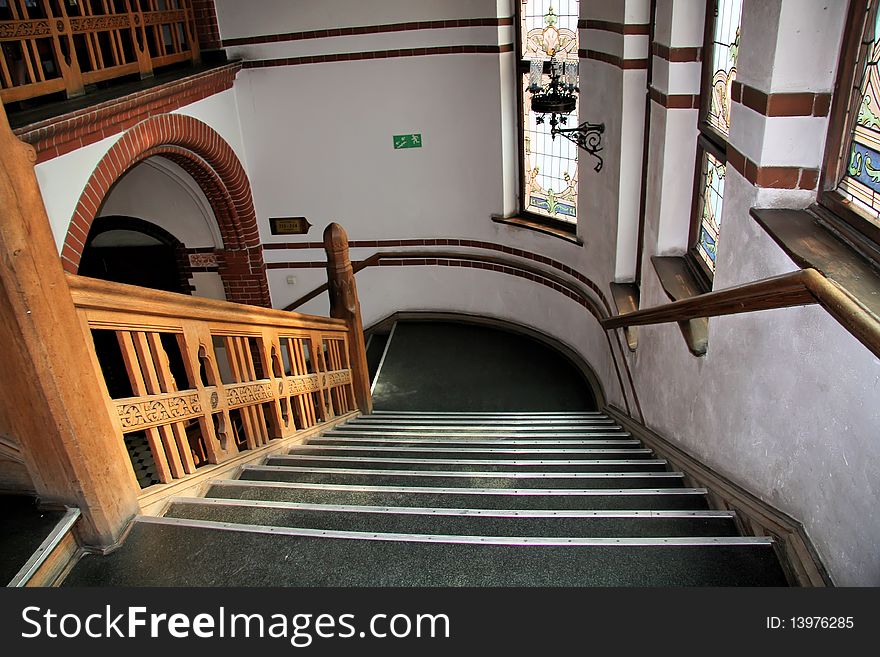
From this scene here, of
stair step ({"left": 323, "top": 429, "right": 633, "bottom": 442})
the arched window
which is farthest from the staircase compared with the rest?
the arched window

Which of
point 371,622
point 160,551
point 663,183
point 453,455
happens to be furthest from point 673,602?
point 663,183

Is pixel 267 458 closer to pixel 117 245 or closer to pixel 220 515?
pixel 220 515

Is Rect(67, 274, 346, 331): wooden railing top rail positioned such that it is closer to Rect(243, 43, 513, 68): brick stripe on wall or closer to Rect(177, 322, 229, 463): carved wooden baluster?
Rect(177, 322, 229, 463): carved wooden baluster

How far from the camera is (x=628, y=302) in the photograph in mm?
4902

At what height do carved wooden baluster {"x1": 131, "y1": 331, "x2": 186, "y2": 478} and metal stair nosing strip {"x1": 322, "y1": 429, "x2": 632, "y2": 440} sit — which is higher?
carved wooden baluster {"x1": 131, "y1": 331, "x2": 186, "y2": 478}

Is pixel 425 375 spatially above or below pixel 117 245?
below

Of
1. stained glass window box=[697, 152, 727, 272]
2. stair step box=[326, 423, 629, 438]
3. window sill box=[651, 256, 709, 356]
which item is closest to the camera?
window sill box=[651, 256, 709, 356]

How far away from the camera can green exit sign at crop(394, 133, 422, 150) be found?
23.7ft

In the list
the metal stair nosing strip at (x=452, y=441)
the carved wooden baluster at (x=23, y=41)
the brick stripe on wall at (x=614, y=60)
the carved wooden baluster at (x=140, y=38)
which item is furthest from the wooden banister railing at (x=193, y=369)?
the carved wooden baluster at (x=140, y=38)

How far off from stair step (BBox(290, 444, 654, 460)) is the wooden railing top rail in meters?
0.73

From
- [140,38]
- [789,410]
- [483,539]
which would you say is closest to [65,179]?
[140,38]

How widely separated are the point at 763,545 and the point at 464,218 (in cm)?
565

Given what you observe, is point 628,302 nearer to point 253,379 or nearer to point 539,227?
point 539,227

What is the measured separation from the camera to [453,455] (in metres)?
3.64
